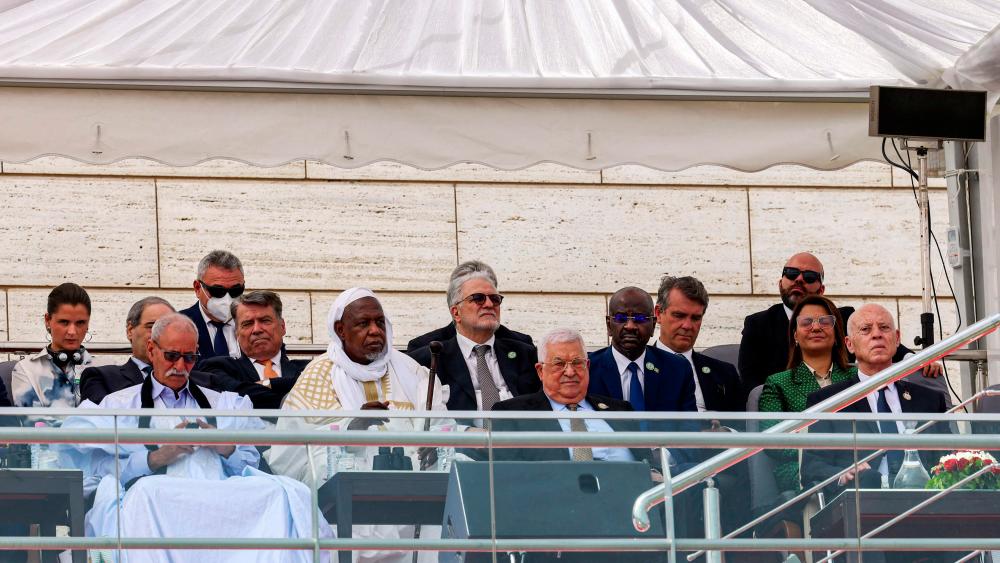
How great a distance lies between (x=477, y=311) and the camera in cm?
795

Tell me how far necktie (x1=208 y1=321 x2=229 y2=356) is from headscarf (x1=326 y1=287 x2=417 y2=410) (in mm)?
1244

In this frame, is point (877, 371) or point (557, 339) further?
point (877, 371)

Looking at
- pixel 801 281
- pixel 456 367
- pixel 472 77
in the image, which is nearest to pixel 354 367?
pixel 456 367

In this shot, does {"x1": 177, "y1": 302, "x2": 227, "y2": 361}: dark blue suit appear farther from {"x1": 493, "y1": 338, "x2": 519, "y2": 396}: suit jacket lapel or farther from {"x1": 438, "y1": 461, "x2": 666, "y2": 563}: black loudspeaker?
{"x1": 438, "y1": 461, "x2": 666, "y2": 563}: black loudspeaker

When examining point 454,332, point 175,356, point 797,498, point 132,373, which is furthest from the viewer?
point 454,332

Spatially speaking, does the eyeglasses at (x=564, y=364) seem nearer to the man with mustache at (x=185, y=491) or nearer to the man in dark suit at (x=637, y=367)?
the man in dark suit at (x=637, y=367)

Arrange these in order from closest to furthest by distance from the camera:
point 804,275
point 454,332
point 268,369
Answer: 1. point 268,369
2. point 454,332
3. point 804,275

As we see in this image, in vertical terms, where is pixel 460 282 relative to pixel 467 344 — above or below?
above

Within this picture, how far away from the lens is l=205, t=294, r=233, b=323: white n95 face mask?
8570 millimetres

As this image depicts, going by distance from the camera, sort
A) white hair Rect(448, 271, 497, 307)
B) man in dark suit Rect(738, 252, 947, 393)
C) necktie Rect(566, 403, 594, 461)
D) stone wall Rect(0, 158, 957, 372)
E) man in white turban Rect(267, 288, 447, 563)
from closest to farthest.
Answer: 1. necktie Rect(566, 403, 594, 461)
2. man in white turban Rect(267, 288, 447, 563)
3. white hair Rect(448, 271, 497, 307)
4. man in dark suit Rect(738, 252, 947, 393)
5. stone wall Rect(0, 158, 957, 372)

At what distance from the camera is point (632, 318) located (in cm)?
789

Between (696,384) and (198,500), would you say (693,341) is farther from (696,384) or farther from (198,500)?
(198,500)

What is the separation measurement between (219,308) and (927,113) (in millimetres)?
3820

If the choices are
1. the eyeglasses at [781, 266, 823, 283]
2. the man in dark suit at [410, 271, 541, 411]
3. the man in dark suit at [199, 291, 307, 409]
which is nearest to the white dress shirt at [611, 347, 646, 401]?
the man in dark suit at [410, 271, 541, 411]
